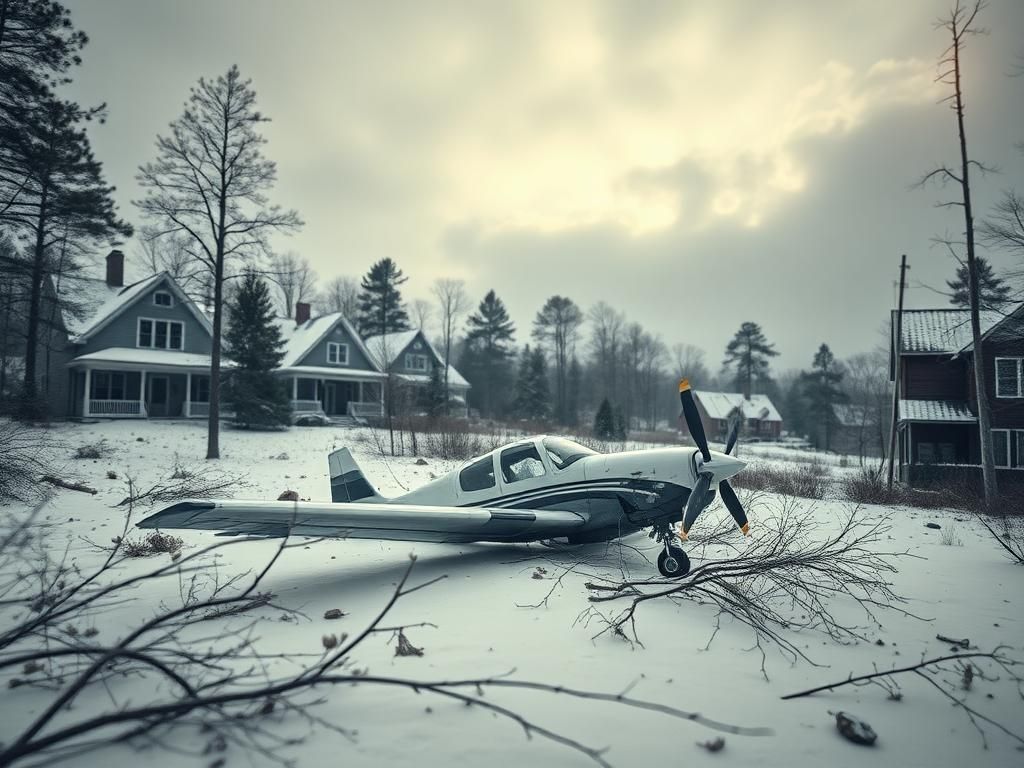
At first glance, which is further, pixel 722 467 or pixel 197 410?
pixel 197 410

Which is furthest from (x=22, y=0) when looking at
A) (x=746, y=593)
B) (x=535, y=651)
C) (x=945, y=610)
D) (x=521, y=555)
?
(x=945, y=610)

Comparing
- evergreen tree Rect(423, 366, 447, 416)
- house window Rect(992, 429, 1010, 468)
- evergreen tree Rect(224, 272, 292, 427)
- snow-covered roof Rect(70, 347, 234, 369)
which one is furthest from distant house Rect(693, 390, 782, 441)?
snow-covered roof Rect(70, 347, 234, 369)

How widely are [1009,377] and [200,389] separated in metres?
38.7

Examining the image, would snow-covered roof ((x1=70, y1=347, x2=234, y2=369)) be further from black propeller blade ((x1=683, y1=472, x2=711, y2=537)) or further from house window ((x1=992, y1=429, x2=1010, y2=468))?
house window ((x1=992, y1=429, x2=1010, y2=468))

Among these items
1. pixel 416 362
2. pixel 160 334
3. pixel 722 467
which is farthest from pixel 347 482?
pixel 416 362

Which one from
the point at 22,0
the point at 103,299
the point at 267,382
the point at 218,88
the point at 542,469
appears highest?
the point at 218,88

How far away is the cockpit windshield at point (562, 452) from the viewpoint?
700 cm

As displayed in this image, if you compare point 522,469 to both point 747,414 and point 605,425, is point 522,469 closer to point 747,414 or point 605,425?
point 605,425

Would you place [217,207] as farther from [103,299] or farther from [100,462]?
[103,299]

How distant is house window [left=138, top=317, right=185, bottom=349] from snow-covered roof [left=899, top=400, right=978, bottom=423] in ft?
119

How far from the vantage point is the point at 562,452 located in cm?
714

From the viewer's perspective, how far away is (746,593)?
5.20 metres

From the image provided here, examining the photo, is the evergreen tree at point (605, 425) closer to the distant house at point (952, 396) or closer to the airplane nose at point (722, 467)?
the distant house at point (952, 396)

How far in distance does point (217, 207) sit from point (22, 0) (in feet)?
21.8
